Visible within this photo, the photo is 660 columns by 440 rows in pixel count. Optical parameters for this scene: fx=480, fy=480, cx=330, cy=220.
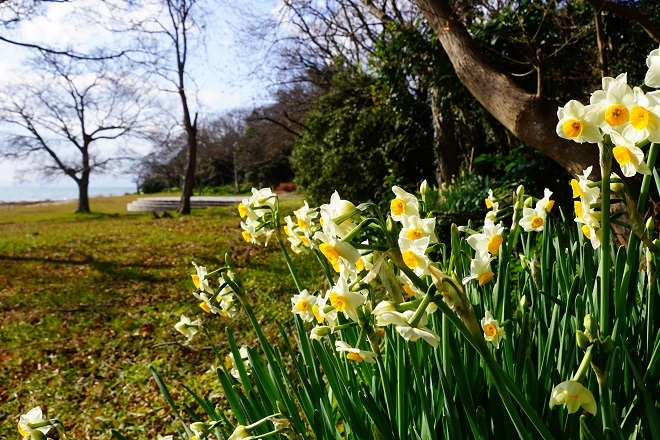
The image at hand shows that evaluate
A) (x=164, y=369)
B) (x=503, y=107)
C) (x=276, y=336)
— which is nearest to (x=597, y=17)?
(x=503, y=107)

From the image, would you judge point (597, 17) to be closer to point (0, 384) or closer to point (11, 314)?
point (0, 384)

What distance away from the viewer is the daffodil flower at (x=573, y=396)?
2.26 ft

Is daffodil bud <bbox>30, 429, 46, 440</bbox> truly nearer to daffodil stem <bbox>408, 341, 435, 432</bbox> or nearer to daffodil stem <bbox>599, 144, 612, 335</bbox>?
daffodil stem <bbox>408, 341, 435, 432</bbox>

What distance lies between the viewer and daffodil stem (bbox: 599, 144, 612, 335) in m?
0.76

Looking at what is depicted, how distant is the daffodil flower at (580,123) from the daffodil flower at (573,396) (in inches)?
14.8

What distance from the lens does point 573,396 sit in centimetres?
70

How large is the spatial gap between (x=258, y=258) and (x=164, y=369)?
11.0ft

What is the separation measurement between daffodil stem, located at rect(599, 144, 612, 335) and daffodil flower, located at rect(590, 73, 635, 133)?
5 centimetres

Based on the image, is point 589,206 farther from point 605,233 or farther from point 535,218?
point 535,218

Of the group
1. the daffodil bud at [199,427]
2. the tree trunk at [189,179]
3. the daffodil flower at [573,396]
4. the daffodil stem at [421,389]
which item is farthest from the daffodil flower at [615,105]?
the tree trunk at [189,179]

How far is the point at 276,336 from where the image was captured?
12.4ft

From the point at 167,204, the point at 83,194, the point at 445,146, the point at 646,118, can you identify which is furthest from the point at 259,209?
the point at 83,194

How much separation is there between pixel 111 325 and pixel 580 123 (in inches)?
193

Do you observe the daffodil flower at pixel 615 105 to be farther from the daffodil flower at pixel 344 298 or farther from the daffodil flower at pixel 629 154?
the daffodil flower at pixel 344 298
